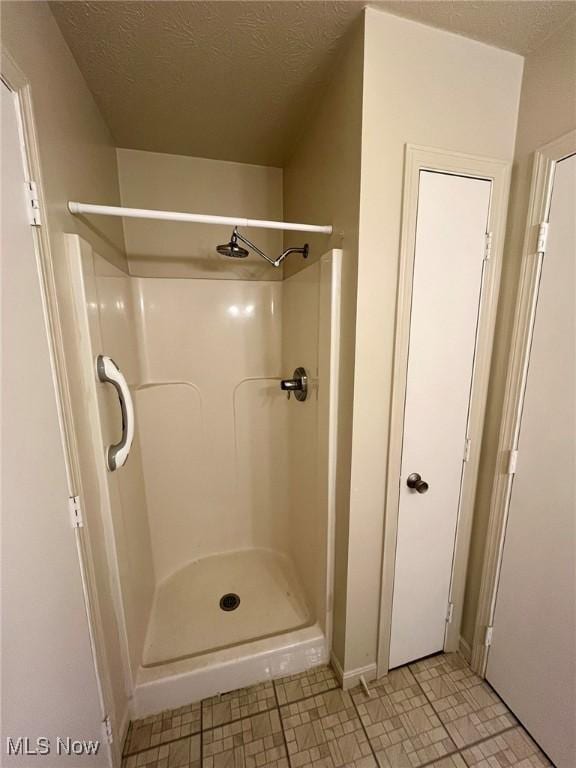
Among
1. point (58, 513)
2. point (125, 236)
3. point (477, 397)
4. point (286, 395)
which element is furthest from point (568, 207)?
point (125, 236)

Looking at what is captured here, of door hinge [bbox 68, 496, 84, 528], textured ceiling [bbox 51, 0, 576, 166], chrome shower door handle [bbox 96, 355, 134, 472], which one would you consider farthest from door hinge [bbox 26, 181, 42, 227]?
door hinge [bbox 68, 496, 84, 528]

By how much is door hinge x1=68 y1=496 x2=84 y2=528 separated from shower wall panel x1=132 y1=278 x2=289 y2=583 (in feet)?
3.00

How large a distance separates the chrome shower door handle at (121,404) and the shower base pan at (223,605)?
3.28ft

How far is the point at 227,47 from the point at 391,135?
63cm

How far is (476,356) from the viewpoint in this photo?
1.29 meters

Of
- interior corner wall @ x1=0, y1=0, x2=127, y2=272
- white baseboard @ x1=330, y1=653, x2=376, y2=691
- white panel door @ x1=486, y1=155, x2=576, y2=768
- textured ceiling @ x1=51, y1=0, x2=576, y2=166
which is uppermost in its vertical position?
textured ceiling @ x1=51, y1=0, x2=576, y2=166

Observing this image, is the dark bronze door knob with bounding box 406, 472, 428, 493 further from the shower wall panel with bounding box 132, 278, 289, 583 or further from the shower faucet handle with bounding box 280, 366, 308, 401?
the shower wall panel with bounding box 132, 278, 289, 583

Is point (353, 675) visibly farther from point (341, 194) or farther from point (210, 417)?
point (341, 194)

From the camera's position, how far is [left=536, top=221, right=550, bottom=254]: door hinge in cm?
109

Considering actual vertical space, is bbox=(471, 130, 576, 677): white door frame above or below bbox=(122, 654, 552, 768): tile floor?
above

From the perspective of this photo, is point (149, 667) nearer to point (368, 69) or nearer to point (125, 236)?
point (125, 236)

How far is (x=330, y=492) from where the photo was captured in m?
1.39

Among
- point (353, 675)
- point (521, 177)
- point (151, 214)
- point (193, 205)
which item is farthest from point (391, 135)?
point (353, 675)

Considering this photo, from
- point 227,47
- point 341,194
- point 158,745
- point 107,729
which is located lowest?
point 158,745
